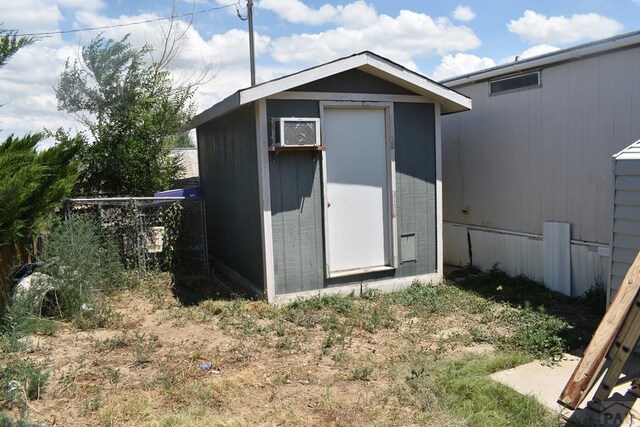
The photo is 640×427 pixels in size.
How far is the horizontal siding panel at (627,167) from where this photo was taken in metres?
4.51

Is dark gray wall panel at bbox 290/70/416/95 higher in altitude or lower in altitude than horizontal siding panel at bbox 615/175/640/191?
higher

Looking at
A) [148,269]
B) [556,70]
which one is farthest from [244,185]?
[556,70]

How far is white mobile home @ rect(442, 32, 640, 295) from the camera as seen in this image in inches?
228

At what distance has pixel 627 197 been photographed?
4598mm

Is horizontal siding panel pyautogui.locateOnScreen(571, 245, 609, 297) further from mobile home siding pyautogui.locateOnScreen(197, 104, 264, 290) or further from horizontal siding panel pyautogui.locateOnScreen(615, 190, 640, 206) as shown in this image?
mobile home siding pyautogui.locateOnScreen(197, 104, 264, 290)

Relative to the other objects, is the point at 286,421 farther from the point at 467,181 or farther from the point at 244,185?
the point at 467,181

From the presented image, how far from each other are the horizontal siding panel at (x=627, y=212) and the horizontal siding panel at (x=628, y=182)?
0.17 meters

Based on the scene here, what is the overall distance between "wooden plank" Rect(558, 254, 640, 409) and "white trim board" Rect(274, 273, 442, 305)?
3497mm

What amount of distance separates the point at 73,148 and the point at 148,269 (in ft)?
6.04

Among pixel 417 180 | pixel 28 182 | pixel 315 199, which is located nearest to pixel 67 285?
pixel 28 182

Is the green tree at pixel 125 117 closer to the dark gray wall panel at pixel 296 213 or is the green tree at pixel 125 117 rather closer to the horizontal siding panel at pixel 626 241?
the dark gray wall panel at pixel 296 213

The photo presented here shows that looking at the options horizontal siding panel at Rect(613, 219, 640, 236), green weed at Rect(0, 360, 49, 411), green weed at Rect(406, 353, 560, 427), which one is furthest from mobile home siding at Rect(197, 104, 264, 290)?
horizontal siding panel at Rect(613, 219, 640, 236)

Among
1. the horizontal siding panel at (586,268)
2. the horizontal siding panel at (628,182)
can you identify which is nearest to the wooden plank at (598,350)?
the horizontal siding panel at (628,182)

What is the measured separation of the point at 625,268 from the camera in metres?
4.60
